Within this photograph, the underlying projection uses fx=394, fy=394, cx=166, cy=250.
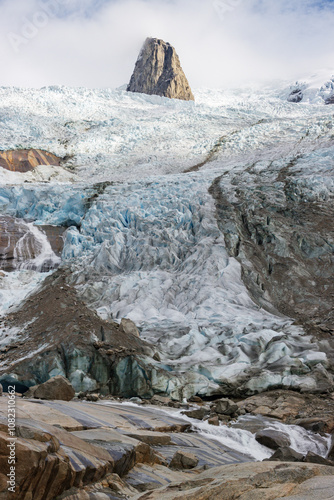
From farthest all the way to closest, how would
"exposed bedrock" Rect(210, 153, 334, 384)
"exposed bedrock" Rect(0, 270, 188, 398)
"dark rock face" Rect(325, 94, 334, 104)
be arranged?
1. "dark rock face" Rect(325, 94, 334, 104)
2. "exposed bedrock" Rect(210, 153, 334, 384)
3. "exposed bedrock" Rect(0, 270, 188, 398)

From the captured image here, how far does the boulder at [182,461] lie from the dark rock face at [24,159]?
1056 inches

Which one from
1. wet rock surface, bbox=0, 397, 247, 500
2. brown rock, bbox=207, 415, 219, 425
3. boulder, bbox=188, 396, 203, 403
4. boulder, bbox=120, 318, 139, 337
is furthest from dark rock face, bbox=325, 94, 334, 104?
wet rock surface, bbox=0, 397, 247, 500

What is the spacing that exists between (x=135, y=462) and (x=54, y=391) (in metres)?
3.00

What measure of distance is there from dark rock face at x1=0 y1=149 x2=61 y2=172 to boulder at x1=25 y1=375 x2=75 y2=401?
24092 mm

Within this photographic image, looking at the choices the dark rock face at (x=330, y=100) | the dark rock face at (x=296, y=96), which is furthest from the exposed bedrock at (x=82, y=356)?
the dark rock face at (x=296, y=96)

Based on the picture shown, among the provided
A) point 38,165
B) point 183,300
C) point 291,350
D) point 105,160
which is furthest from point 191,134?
point 291,350

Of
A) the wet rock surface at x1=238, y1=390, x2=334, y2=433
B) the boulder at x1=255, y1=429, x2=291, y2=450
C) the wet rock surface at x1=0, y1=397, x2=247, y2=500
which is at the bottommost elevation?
the wet rock surface at x1=238, y1=390, x2=334, y2=433

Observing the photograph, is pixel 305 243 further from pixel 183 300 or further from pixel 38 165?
pixel 38 165

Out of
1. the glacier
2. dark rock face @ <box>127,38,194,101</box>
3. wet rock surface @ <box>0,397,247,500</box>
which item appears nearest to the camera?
wet rock surface @ <box>0,397,247,500</box>

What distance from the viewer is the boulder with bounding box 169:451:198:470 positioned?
414cm

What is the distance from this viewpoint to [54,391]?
6.38m

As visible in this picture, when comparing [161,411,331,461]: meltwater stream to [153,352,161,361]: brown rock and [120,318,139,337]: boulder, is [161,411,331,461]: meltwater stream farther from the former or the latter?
[120,318,139,337]: boulder

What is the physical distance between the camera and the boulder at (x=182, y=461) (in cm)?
414

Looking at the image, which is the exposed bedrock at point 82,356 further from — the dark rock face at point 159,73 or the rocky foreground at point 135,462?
the dark rock face at point 159,73
